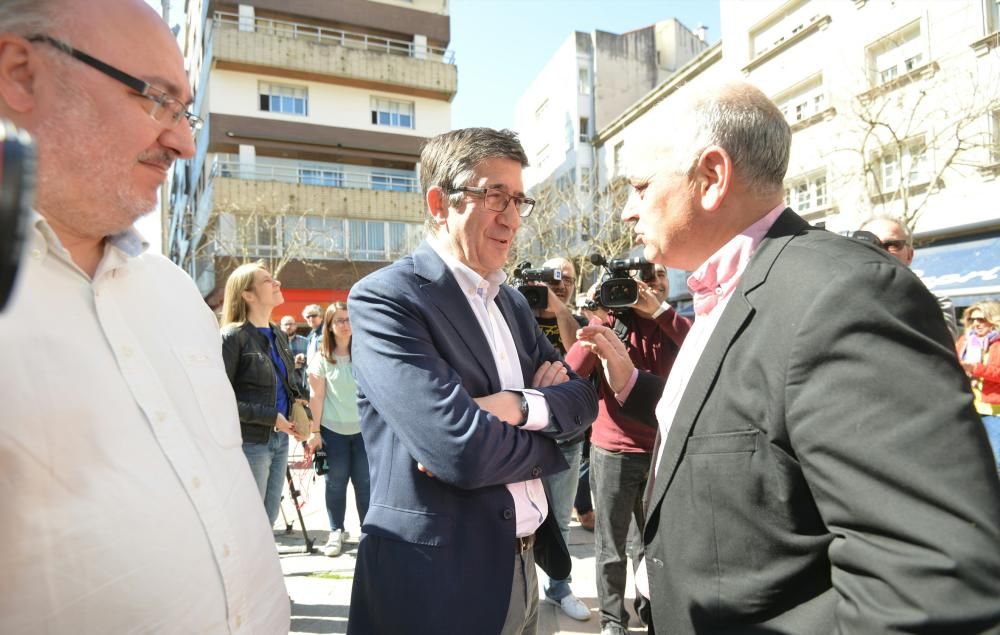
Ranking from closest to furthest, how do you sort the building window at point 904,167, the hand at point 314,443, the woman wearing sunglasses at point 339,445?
the woman wearing sunglasses at point 339,445
the hand at point 314,443
the building window at point 904,167

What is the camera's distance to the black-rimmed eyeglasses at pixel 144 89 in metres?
1.31

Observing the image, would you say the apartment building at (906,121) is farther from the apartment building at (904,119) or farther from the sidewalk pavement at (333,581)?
the sidewalk pavement at (333,581)

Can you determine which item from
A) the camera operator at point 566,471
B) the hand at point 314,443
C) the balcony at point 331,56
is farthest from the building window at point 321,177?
the camera operator at point 566,471

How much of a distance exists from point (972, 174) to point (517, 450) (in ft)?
54.0

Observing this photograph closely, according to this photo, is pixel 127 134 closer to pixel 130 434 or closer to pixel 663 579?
pixel 130 434

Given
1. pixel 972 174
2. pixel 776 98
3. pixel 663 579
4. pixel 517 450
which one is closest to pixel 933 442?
pixel 663 579

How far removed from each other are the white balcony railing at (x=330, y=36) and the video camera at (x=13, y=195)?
28493 mm

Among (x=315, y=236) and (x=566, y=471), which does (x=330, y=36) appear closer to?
(x=315, y=236)

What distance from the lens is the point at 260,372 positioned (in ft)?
14.1

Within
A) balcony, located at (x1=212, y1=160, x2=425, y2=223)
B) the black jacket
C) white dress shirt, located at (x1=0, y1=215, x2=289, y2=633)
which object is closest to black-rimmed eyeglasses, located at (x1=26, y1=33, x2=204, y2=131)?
white dress shirt, located at (x1=0, y1=215, x2=289, y2=633)

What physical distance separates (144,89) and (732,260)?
4.92 feet

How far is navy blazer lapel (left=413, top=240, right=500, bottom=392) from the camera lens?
201cm

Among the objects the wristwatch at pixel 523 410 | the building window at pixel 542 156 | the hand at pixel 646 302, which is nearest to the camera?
the wristwatch at pixel 523 410

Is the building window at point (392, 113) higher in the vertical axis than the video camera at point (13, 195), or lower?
higher
